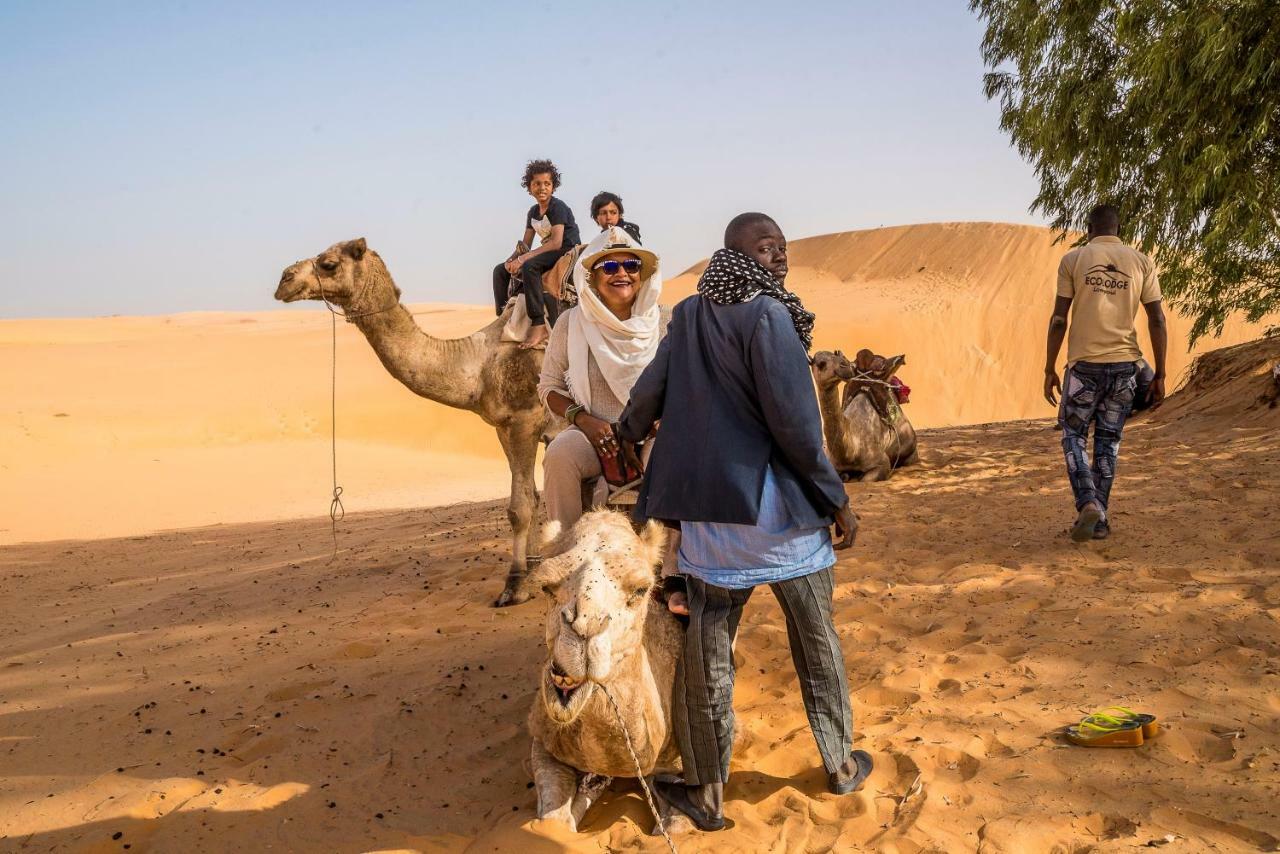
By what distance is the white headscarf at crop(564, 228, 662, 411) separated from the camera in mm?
4727

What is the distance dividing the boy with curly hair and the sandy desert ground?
213 cm

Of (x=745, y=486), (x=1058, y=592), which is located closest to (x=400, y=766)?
(x=745, y=486)

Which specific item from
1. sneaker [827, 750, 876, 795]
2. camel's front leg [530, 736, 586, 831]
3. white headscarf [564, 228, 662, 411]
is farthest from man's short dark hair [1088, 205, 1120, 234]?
camel's front leg [530, 736, 586, 831]

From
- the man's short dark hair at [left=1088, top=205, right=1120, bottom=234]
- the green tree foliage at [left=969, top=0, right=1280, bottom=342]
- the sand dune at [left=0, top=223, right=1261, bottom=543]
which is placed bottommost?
the sand dune at [left=0, top=223, right=1261, bottom=543]

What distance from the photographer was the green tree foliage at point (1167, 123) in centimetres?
1013

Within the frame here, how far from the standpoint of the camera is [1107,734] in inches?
149

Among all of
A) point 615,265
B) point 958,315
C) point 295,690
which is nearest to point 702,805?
point 615,265

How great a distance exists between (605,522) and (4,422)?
22.4m

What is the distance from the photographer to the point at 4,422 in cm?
2114

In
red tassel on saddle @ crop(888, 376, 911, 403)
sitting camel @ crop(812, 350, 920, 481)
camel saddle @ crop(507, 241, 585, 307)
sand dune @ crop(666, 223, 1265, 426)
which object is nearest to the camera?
camel saddle @ crop(507, 241, 585, 307)

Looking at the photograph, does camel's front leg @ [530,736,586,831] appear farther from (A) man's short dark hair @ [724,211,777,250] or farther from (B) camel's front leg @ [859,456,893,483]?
(B) camel's front leg @ [859,456,893,483]

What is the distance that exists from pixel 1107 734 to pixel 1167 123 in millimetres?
10220

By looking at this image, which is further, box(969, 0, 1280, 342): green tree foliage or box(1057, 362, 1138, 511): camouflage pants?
box(969, 0, 1280, 342): green tree foliage

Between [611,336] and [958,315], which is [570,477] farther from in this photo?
[958,315]
